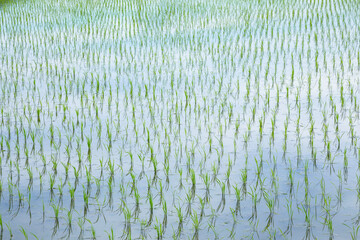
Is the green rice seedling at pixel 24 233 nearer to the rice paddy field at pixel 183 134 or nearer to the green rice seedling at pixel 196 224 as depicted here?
the rice paddy field at pixel 183 134

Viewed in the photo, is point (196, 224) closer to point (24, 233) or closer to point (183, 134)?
point (24, 233)

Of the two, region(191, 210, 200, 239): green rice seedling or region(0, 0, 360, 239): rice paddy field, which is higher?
region(0, 0, 360, 239): rice paddy field

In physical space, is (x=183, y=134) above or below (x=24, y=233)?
above

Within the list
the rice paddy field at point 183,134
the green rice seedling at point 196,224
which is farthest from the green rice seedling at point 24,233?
the green rice seedling at point 196,224

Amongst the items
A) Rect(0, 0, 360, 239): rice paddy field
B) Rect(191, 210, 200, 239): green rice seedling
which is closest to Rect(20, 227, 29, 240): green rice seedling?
Rect(0, 0, 360, 239): rice paddy field

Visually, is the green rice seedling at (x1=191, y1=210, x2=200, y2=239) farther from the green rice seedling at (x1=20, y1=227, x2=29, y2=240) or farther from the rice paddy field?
the green rice seedling at (x1=20, y1=227, x2=29, y2=240)

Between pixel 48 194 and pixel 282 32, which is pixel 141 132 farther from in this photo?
pixel 282 32

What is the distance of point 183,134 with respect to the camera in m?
4.62

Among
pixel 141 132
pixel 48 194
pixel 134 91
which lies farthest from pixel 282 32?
pixel 48 194

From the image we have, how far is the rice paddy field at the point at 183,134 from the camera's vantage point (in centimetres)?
323

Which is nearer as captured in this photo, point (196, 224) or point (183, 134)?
point (196, 224)

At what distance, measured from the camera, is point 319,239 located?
2945 mm

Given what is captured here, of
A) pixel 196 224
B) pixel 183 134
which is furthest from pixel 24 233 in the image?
pixel 183 134

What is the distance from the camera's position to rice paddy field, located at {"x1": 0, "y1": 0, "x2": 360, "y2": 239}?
127 inches
